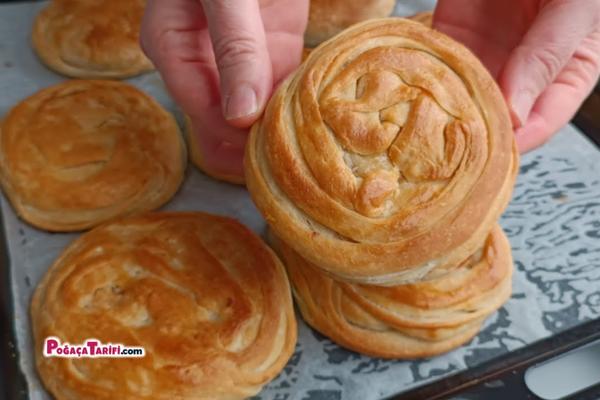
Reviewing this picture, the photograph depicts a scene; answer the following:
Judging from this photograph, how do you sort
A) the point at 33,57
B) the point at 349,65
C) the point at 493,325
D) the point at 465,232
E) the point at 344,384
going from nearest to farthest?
1. the point at 465,232
2. the point at 349,65
3. the point at 344,384
4. the point at 493,325
5. the point at 33,57

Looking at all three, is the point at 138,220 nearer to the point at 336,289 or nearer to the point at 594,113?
the point at 336,289

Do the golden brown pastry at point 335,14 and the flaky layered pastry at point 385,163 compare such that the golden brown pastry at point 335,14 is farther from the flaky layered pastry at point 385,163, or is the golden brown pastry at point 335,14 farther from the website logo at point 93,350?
the website logo at point 93,350

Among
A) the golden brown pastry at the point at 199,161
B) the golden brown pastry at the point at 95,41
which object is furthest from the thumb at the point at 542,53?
the golden brown pastry at the point at 95,41

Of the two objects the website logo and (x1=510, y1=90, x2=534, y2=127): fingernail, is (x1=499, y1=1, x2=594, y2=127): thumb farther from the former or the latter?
the website logo

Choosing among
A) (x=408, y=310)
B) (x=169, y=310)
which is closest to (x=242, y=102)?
(x=169, y=310)

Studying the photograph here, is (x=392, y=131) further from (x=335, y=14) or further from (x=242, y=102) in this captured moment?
(x=335, y=14)

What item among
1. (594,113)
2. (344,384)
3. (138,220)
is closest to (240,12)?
(138,220)

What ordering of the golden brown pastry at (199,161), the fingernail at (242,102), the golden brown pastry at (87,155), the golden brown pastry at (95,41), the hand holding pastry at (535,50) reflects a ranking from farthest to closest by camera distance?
the golden brown pastry at (95,41) < the golden brown pastry at (199,161) < the golden brown pastry at (87,155) < the hand holding pastry at (535,50) < the fingernail at (242,102)
